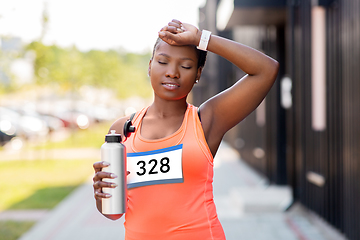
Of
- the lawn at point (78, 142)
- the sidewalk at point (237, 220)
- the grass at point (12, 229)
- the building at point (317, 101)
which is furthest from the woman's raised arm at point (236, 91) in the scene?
the lawn at point (78, 142)

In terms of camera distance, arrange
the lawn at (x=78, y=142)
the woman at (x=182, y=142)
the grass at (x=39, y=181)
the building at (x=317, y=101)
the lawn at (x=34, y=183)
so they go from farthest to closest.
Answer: the lawn at (x=78, y=142)
the grass at (x=39, y=181)
the lawn at (x=34, y=183)
the building at (x=317, y=101)
the woman at (x=182, y=142)

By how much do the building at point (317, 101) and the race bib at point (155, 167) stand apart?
320cm

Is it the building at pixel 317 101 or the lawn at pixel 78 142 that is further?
the lawn at pixel 78 142

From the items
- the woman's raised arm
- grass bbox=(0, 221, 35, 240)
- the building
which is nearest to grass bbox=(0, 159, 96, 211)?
grass bbox=(0, 221, 35, 240)

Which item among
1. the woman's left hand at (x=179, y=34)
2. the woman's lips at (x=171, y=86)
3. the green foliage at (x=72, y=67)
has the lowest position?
the woman's lips at (x=171, y=86)

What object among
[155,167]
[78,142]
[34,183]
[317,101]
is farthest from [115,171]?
[78,142]

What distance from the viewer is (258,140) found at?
10.8 m

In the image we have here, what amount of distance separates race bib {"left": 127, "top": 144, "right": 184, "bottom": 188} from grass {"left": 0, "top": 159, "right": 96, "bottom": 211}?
6077mm

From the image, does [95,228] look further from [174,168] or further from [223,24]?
[223,24]

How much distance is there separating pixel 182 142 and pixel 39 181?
881 cm

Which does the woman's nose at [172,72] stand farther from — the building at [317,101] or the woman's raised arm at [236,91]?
the building at [317,101]

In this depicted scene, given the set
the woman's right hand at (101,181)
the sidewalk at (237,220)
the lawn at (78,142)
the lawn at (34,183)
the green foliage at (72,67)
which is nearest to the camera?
the woman's right hand at (101,181)

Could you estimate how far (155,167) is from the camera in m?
1.89

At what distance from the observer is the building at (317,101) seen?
4.70 metres
